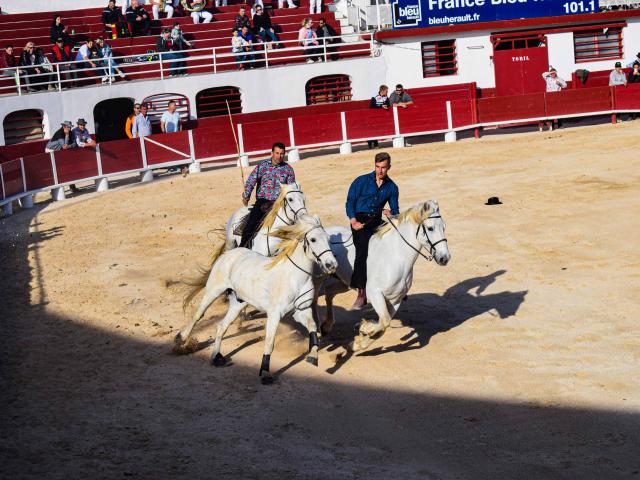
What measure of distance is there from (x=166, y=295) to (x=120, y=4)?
2309 centimetres

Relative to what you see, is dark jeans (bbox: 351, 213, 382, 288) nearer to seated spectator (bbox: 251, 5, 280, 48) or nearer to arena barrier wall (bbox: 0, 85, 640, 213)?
arena barrier wall (bbox: 0, 85, 640, 213)

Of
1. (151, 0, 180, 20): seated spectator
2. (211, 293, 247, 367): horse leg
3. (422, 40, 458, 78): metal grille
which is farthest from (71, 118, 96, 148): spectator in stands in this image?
(211, 293, 247, 367): horse leg

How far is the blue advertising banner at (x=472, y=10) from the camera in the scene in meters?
31.7

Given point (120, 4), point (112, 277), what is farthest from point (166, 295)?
point (120, 4)

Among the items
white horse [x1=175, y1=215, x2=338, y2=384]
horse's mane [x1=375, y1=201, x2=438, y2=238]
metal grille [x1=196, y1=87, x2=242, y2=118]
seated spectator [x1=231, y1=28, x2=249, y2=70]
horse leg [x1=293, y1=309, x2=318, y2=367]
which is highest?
seated spectator [x1=231, y1=28, x2=249, y2=70]

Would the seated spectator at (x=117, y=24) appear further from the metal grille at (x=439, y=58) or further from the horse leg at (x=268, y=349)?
the horse leg at (x=268, y=349)

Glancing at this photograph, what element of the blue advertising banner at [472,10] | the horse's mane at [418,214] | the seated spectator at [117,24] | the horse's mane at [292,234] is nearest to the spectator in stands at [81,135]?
the seated spectator at [117,24]

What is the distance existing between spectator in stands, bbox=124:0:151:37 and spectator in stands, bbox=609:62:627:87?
552 inches

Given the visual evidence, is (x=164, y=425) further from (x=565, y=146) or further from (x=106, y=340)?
(x=565, y=146)

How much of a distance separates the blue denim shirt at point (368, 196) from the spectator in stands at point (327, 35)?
68.6ft

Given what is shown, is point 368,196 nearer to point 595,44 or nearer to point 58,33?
point 58,33

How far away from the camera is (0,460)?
27.0 feet

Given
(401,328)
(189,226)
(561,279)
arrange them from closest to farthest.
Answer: (401,328) < (561,279) < (189,226)

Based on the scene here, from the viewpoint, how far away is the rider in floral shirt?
1218 cm
